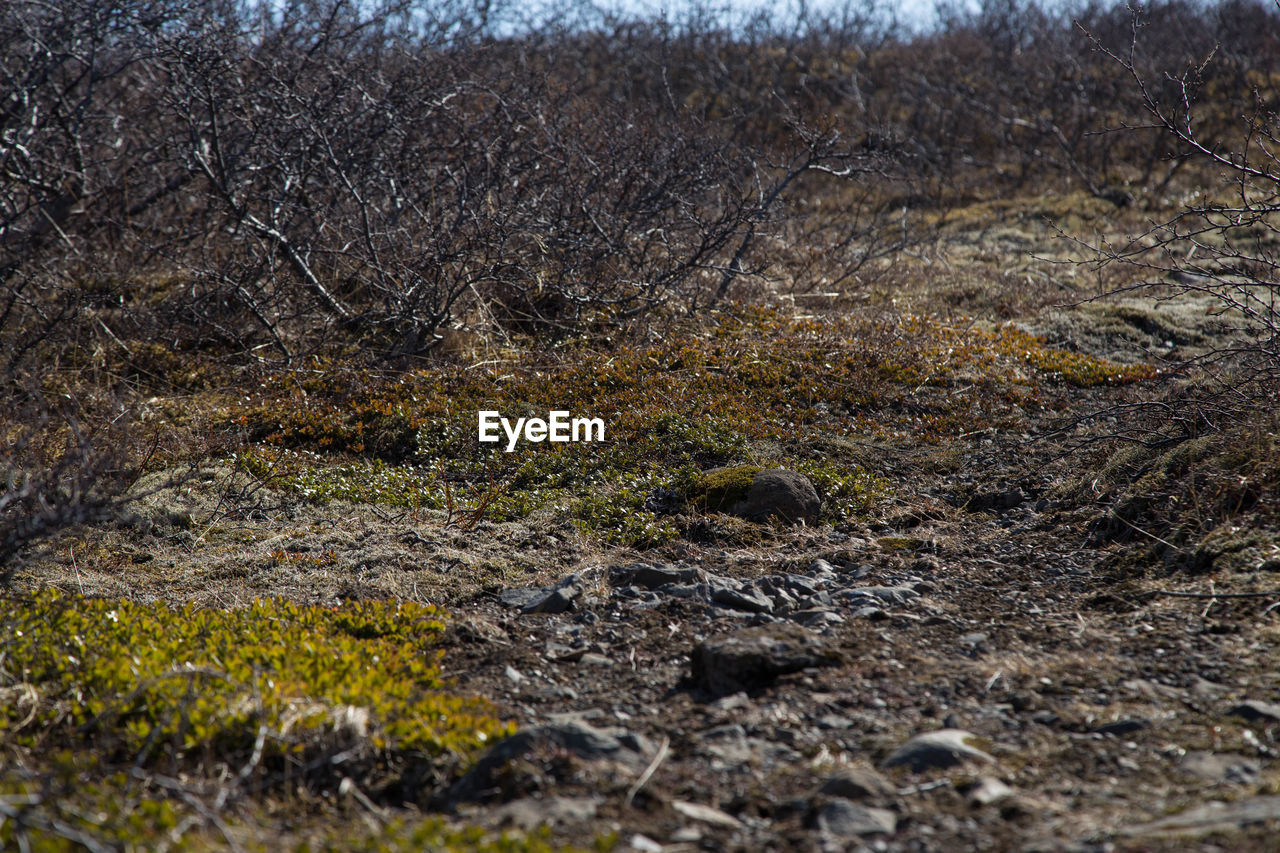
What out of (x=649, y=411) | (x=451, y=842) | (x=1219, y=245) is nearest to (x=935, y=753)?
(x=451, y=842)

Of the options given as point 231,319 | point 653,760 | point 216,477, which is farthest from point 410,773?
point 231,319

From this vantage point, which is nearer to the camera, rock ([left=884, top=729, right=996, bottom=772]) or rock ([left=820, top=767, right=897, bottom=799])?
rock ([left=820, top=767, right=897, bottom=799])

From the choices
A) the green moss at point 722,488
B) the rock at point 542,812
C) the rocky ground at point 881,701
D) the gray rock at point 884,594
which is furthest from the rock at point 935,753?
the green moss at point 722,488

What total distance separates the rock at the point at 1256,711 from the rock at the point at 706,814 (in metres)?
1.82

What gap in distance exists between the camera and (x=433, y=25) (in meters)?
13.8

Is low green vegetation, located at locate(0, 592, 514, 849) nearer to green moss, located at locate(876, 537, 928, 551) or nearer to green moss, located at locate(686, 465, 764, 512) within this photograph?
green moss, located at locate(686, 465, 764, 512)

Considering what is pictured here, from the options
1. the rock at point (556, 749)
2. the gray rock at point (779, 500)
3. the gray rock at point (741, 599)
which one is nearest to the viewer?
the rock at point (556, 749)

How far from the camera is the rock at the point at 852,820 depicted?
286cm

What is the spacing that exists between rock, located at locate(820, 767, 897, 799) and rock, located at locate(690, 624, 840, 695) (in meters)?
0.77

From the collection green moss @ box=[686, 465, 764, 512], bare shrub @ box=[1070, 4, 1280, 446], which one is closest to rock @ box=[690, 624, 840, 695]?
green moss @ box=[686, 465, 764, 512]

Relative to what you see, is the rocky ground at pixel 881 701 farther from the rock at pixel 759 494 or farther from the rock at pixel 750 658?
the rock at pixel 759 494

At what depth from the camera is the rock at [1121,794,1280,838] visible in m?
2.62

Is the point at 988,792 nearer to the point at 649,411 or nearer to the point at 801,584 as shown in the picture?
the point at 801,584

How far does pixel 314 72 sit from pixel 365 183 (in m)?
1.80
